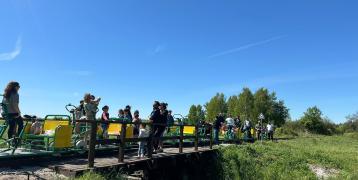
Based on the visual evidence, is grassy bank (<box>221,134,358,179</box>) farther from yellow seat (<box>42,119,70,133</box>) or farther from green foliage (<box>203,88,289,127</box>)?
green foliage (<box>203,88,289,127</box>)

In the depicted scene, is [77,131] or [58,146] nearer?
[58,146]

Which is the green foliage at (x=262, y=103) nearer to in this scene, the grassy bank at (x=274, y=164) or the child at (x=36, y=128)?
the grassy bank at (x=274, y=164)

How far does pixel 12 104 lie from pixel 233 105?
79.4 metres

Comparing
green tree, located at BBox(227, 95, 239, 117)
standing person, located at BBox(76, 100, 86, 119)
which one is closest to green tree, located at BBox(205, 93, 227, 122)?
green tree, located at BBox(227, 95, 239, 117)

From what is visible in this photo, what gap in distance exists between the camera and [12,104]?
10.5m

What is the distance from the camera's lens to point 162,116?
13.7m

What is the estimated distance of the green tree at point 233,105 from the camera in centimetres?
8375

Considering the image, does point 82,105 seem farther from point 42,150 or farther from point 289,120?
point 289,120

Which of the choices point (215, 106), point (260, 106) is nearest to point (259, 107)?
point (260, 106)

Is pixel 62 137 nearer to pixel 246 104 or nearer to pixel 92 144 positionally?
pixel 92 144

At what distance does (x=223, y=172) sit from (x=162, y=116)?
4.43 meters

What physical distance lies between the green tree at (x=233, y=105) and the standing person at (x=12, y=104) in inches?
2910

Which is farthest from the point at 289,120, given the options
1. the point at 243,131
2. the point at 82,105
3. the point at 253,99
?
the point at 82,105

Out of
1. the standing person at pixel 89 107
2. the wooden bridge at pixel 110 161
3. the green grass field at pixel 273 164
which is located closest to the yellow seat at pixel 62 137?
the wooden bridge at pixel 110 161
